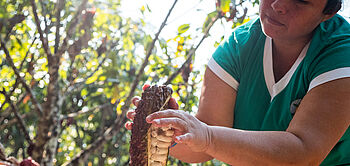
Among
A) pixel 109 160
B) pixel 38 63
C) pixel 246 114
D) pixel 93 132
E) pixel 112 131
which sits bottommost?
pixel 109 160

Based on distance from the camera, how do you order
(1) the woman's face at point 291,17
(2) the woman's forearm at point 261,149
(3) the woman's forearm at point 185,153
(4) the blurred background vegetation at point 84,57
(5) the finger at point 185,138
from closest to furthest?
(5) the finger at point 185,138, (2) the woman's forearm at point 261,149, (1) the woman's face at point 291,17, (3) the woman's forearm at point 185,153, (4) the blurred background vegetation at point 84,57

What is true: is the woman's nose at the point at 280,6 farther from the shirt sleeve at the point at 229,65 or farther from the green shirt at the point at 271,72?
the shirt sleeve at the point at 229,65

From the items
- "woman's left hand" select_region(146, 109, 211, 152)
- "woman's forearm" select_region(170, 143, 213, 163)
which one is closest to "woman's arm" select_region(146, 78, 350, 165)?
"woman's left hand" select_region(146, 109, 211, 152)

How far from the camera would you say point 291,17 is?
1.45 meters

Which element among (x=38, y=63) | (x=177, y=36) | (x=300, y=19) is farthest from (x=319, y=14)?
(x=38, y=63)

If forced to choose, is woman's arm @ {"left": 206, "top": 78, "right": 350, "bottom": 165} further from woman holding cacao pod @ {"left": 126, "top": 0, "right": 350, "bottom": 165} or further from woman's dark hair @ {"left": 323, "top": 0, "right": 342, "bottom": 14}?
woman's dark hair @ {"left": 323, "top": 0, "right": 342, "bottom": 14}

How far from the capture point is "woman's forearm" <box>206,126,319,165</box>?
128 centimetres

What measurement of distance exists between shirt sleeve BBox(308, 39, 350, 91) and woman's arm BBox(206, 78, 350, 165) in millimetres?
26

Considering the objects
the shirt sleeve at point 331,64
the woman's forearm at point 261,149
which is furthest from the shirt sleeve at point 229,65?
the woman's forearm at point 261,149

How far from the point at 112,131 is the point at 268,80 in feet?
5.78

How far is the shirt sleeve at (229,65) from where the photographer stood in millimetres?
1809

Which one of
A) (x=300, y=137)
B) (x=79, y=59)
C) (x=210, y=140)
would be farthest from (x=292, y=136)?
(x=79, y=59)

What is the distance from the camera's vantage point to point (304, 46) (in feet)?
5.29

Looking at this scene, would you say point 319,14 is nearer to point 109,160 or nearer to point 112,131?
point 112,131
